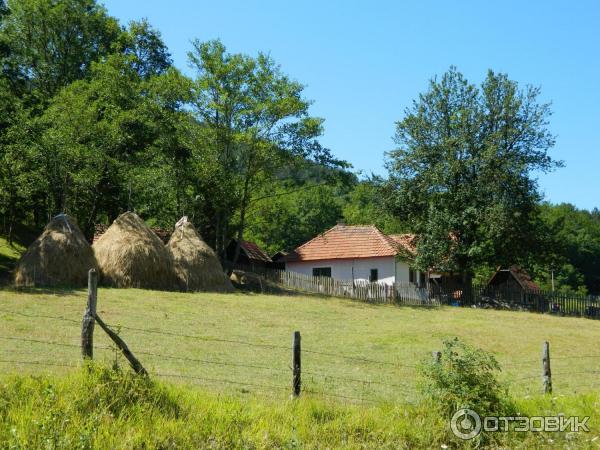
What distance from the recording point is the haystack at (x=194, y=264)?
91.1 ft

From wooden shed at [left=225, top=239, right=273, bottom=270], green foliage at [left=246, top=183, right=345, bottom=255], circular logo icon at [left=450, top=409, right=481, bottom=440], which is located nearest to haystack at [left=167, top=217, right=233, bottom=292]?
wooden shed at [left=225, top=239, right=273, bottom=270]

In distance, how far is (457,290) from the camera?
35.1 m

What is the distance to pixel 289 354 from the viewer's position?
46.4 feet

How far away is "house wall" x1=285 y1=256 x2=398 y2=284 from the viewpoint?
42062 mm

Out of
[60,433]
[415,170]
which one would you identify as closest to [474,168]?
[415,170]

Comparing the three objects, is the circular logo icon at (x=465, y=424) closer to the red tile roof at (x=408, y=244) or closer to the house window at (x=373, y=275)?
the red tile roof at (x=408, y=244)

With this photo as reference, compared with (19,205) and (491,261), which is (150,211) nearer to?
(19,205)

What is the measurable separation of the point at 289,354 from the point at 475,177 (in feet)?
80.7

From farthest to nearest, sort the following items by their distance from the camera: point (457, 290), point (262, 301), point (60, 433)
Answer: point (457, 290)
point (262, 301)
point (60, 433)

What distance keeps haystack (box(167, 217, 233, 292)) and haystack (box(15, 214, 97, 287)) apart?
13.0 feet

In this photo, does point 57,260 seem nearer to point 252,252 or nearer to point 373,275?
point 252,252

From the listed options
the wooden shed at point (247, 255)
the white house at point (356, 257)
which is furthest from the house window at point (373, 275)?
the wooden shed at point (247, 255)

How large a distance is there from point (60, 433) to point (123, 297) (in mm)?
16277

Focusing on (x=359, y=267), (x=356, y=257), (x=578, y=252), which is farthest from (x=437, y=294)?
(x=578, y=252)
